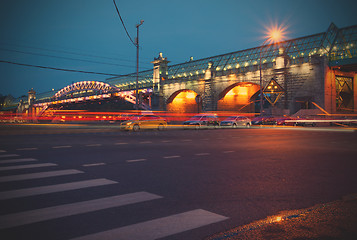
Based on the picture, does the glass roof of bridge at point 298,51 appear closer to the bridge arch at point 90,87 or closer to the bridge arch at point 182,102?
A: the bridge arch at point 182,102

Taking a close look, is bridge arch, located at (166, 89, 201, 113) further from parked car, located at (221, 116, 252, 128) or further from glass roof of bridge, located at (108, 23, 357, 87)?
parked car, located at (221, 116, 252, 128)

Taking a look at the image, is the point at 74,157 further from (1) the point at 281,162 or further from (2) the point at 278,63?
(2) the point at 278,63

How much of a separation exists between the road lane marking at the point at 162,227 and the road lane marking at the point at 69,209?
91 centimetres

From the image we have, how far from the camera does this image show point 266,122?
140 ft

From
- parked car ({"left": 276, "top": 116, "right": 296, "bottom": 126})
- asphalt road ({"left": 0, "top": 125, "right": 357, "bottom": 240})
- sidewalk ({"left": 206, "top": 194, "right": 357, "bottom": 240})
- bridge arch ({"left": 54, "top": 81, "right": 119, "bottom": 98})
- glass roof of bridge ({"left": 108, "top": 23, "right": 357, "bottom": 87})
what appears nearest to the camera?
sidewalk ({"left": 206, "top": 194, "right": 357, "bottom": 240})

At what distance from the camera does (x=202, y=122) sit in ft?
117

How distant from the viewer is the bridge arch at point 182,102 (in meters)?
70.6

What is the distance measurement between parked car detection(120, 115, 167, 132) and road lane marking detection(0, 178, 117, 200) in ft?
70.3

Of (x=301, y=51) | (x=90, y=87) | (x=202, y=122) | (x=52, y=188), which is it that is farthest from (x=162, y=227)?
(x=90, y=87)

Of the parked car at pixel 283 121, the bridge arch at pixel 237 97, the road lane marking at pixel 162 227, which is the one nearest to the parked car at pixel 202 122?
the parked car at pixel 283 121

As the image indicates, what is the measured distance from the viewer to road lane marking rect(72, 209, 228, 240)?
3.37 meters

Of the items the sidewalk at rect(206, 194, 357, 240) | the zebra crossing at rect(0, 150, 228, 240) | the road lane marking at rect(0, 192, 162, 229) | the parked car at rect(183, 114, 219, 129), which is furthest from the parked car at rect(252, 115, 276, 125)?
the sidewalk at rect(206, 194, 357, 240)

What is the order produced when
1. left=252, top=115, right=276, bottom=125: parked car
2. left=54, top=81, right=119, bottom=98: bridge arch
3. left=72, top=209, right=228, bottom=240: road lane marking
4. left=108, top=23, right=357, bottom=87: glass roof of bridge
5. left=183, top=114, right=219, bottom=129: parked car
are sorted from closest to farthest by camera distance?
left=72, top=209, right=228, bottom=240: road lane marking → left=183, top=114, right=219, bottom=129: parked car → left=252, top=115, right=276, bottom=125: parked car → left=108, top=23, right=357, bottom=87: glass roof of bridge → left=54, top=81, right=119, bottom=98: bridge arch

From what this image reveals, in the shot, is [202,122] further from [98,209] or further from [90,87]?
[90,87]
